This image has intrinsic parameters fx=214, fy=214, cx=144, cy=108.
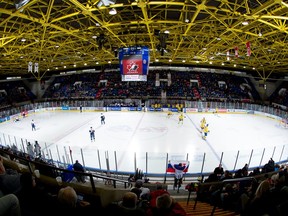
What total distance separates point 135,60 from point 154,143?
5952 mm

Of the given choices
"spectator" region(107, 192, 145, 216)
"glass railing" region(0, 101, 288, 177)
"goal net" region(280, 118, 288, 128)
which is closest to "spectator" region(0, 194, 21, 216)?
"spectator" region(107, 192, 145, 216)

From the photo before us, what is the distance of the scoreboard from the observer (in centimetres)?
1359

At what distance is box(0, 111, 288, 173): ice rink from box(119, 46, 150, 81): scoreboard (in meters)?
5.04

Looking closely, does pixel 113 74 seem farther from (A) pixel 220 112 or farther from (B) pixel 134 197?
(B) pixel 134 197

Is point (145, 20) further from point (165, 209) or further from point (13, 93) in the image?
point (13, 93)

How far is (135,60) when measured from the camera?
13.7m

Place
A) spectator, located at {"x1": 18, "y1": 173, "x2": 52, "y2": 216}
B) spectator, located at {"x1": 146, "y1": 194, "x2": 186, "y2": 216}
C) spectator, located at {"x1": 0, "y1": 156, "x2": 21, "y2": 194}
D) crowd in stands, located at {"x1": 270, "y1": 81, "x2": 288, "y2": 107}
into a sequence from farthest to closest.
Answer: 1. crowd in stands, located at {"x1": 270, "y1": 81, "x2": 288, "y2": 107}
2. spectator, located at {"x1": 0, "y1": 156, "x2": 21, "y2": 194}
3. spectator, located at {"x1": 18, "y1": 173, "x2": 52, "y2": 216}
4. spectator, located at {"x1": 146, "y1": 194, "x2": 186, "y2": 216}

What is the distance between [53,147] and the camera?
1407cm

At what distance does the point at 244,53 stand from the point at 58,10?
2118 cm

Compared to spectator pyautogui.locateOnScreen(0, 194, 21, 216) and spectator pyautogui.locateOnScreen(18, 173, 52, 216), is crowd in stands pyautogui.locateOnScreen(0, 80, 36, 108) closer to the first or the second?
spectator pyautogui.locateOnScreen(18, 173, 52, 216)

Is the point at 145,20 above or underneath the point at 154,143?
above

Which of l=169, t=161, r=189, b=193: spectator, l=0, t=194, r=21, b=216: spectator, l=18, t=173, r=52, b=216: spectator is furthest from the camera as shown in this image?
l=169, t=161, r=189, b=193: spectator

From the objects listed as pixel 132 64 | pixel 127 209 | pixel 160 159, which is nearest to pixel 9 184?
pixel 127 209

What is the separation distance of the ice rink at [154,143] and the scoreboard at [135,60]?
5.04 metres
